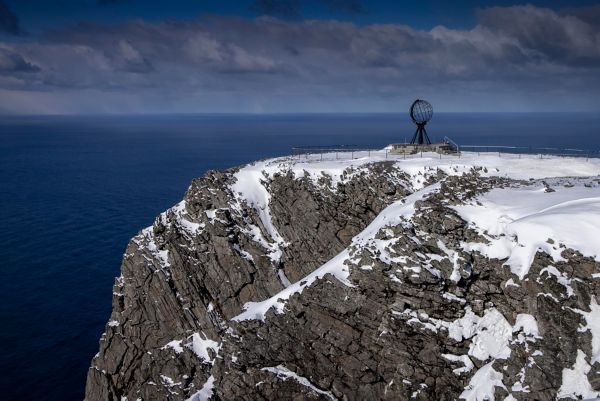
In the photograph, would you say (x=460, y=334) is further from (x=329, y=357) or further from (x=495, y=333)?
(x=329, y=357)

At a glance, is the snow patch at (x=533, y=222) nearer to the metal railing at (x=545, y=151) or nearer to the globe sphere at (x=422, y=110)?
the metal railing at (x=545, y=151)

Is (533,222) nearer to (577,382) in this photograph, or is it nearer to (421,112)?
(577,382)

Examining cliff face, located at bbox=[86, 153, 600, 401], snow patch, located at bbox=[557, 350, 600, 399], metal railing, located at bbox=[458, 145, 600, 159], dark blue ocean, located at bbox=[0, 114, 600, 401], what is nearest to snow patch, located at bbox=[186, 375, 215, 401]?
cliff face, located at bbox=[86, 153, 600, 401]

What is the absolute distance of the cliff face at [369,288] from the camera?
30.2 meters

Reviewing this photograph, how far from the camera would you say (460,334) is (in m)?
32.0

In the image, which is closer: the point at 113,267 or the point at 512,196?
the point at 512,196

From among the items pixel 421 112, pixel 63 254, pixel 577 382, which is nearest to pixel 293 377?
pixel 577 382

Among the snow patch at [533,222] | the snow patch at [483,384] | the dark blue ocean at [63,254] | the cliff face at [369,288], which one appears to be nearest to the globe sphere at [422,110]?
the cliff face at [369,288]

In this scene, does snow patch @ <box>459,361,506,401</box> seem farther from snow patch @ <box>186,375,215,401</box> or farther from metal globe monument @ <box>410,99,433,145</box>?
metal globe monument @ <box>410,99,433,145</box>

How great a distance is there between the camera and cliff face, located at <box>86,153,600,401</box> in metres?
30.2

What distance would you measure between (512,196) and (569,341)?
14270 mm

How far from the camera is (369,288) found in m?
34.9

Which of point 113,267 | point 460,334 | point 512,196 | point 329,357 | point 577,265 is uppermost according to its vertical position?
point 512,196

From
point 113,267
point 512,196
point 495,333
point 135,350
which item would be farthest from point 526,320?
point 113,267
